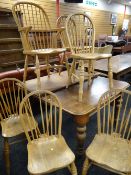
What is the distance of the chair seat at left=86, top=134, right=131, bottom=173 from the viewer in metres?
1.22

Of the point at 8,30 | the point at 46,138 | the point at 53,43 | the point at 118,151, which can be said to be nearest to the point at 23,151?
the point at 46,138

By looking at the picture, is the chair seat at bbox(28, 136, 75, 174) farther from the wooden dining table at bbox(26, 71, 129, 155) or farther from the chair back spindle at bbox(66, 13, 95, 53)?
the chair back spindle at bbox(66, 13, 95, 53)

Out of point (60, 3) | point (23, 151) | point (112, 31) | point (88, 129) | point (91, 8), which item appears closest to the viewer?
point (23, 151)

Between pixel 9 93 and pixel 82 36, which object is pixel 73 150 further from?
pixel 82 36

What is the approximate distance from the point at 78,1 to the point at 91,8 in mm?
1147

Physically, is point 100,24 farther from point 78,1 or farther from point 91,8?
point 78,1

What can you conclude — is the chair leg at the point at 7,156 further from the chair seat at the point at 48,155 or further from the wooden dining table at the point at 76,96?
the wooden dining table at the point at 76,96

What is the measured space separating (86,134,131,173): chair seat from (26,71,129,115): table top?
289mm

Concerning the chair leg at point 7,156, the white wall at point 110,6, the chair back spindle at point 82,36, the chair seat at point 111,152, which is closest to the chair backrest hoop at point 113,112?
the chair seat at point 111,152

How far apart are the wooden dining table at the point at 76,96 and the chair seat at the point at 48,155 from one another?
0.79 feet

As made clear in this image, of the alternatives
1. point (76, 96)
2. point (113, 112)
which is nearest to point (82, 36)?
point (76, 96)

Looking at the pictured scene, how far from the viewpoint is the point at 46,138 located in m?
1.55

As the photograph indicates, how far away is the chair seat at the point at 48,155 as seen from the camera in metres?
1.20

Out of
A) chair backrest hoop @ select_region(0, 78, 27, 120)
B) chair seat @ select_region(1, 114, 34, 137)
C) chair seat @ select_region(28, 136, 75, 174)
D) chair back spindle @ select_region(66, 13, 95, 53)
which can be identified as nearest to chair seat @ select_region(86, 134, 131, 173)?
chair seat @ select_region(28, 136, 75, 174)
